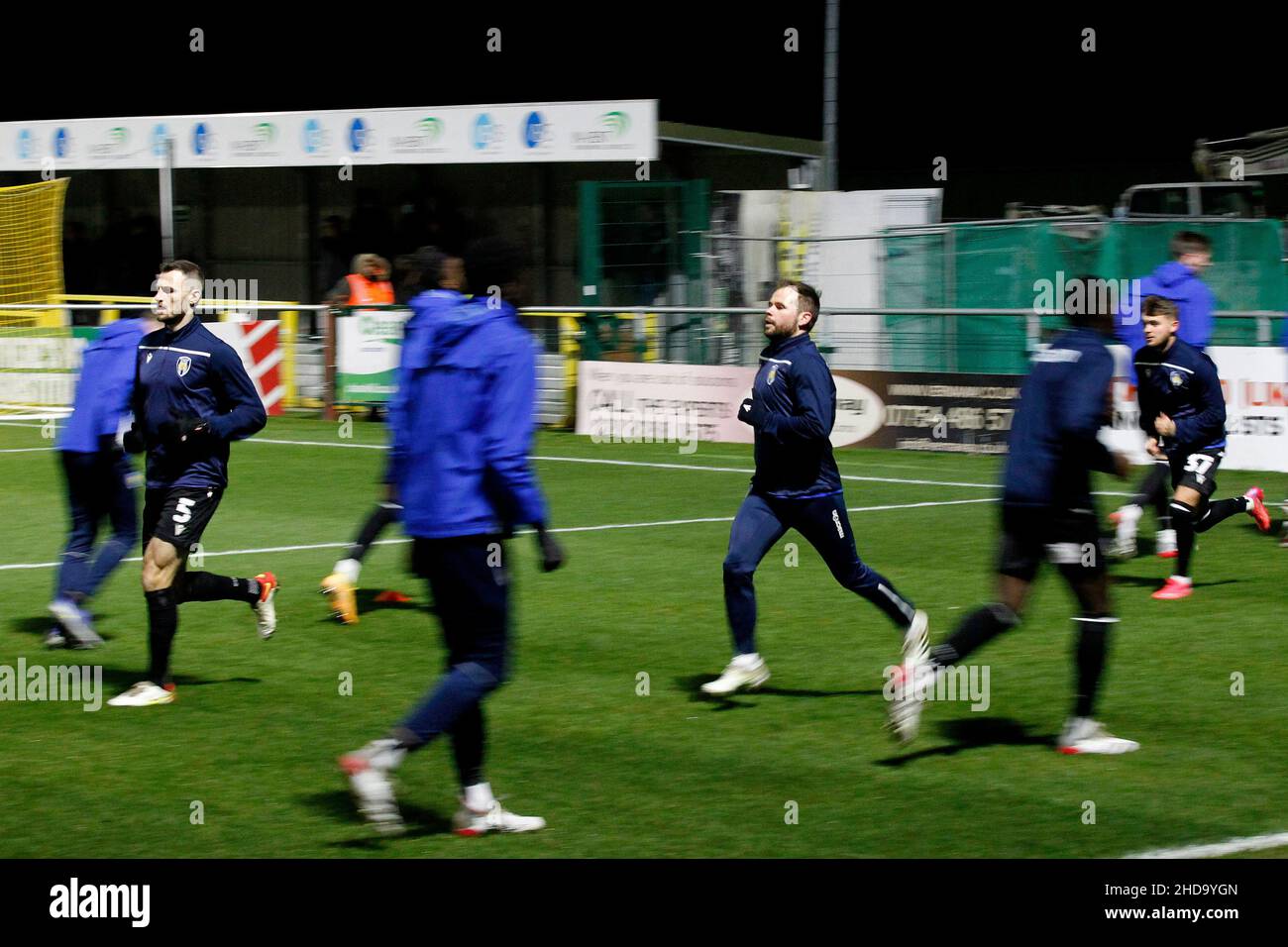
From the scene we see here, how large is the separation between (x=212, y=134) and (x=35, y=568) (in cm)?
1663

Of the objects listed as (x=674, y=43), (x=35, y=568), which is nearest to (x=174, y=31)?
(x=674, y=43)

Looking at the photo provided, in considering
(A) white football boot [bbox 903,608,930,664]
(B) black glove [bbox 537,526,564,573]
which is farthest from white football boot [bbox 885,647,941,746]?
(B) black glove [bbox 537,526,564,573]

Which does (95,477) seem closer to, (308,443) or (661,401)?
(308,443)

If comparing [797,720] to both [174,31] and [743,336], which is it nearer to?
[743,336]

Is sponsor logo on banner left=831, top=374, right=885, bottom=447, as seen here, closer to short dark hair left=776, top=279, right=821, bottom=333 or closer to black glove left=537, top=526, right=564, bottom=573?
short dark hair left=776, top=279, right=821, bottom=333

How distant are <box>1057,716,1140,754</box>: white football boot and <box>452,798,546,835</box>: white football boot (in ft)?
7.85

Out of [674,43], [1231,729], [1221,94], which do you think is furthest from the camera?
[674,43]

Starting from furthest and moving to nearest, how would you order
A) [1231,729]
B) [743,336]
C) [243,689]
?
[743,336], [243,689], [1231,729]

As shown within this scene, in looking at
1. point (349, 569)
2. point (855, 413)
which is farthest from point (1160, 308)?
point (855, 413)

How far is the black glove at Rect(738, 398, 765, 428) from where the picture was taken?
8570mm

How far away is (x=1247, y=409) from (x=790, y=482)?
1029cm

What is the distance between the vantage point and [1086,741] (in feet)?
25.0

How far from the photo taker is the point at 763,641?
10086mm

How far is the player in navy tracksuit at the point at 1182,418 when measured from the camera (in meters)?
11.4
